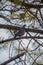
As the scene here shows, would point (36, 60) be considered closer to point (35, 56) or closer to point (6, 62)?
point (35, 56)

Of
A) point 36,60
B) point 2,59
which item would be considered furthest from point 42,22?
point 2,59

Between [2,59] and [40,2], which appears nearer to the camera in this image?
[40,2]

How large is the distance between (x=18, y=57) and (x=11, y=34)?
0.60ft

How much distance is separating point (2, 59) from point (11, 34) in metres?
0.19

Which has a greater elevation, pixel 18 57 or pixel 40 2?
pixel 40 2

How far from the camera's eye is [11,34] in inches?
75.0

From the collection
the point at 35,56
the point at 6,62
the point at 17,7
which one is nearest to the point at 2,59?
the point at 6,62

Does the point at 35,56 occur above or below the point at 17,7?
below

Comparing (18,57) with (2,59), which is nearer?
(18,57)

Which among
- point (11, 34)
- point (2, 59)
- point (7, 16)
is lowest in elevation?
point (2, 59)

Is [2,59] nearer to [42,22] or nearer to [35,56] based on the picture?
[35,56]

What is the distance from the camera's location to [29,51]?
72.0 inches

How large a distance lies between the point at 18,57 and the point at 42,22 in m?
0.28

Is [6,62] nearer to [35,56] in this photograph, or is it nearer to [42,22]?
[35,56]
